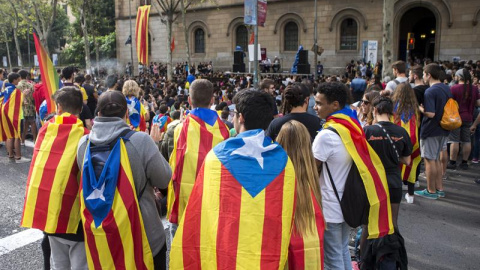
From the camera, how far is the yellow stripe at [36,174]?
3158 millimetres

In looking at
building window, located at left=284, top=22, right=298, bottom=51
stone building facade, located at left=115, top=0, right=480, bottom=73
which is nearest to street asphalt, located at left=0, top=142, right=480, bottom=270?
stone building facade, located at left=115, top=0, right=480, bottom=73

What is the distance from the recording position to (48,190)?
10.2 ft

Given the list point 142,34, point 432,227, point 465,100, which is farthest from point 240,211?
point 142,34

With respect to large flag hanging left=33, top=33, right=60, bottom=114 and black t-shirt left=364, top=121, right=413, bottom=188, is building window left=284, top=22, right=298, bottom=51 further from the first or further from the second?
black t-shirt left=364, top=121, right=413, bottom=188

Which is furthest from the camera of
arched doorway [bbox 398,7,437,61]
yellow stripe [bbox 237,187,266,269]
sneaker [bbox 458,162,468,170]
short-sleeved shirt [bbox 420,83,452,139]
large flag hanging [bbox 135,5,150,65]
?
arched doorway [bbox 398,7,437,61]

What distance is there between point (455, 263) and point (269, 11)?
91.4 feet

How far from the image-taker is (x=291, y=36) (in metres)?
30.4

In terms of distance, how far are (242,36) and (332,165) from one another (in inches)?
1208

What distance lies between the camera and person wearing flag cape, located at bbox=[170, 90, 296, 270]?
232 cm

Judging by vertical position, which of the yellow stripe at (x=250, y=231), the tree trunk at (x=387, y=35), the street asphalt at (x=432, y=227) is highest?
the tree trunk at (x=387, y=35)

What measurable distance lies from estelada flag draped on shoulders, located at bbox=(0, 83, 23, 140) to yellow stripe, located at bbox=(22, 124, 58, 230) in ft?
21.4

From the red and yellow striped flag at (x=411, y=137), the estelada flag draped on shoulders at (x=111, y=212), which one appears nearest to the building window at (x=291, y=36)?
the red and yellow striped flag at (x=411, y=137)

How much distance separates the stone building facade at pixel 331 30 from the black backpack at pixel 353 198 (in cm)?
2242

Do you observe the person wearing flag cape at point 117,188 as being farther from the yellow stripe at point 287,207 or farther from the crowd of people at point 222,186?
the yellow stripe at point 287,207
